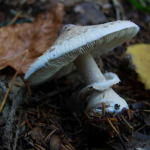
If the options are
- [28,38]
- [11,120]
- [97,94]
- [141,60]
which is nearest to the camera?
[11,120]

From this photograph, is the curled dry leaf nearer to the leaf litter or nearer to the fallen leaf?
the leaf litter

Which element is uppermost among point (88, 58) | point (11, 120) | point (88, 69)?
point (88, 58)

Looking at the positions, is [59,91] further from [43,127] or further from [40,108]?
[43,127]

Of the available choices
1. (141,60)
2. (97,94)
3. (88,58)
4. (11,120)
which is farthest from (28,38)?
(141,60)

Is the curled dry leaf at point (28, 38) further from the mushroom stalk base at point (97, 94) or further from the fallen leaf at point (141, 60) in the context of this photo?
the fallen leaf at point (141, 60)

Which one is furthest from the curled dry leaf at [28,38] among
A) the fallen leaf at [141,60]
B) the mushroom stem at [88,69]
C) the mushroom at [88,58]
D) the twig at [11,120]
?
the fallen leaf at [141,60]

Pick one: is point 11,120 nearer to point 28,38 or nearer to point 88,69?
point 88,69

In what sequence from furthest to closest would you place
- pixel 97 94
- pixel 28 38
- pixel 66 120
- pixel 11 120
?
pixel 28 38 < pixel 66 120 < pixel 97 94 < pixel 11 120

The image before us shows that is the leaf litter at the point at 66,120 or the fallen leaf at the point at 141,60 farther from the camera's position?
the fallen leaf at the point at 141,60

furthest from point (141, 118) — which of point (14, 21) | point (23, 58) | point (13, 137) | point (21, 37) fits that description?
point (14, 21)
